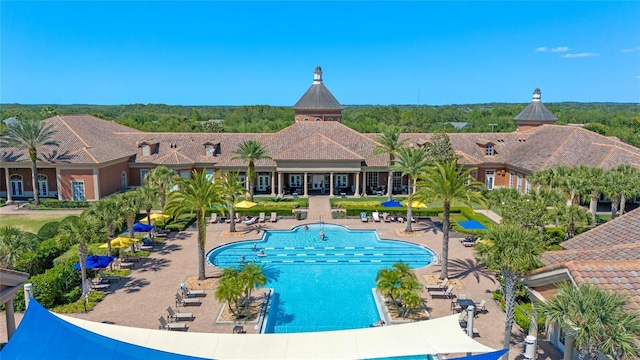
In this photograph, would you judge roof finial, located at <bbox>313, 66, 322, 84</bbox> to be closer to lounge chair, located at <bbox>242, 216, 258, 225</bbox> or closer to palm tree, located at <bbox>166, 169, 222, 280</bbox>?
lounge chair, located at <bbox>242, 216, 258, 225</bbox>

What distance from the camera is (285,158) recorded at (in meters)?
47.0

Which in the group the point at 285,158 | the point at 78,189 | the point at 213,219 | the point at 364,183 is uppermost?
the point at 285,158

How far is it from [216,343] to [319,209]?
96.8 feet

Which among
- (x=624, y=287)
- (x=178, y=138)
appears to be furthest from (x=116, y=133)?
(x=624, y=287)

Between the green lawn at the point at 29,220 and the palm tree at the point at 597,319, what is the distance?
118 ft

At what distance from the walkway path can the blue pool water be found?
208cm

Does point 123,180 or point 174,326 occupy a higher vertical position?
point 123,180

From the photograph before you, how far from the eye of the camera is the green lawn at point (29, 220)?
1446 inches

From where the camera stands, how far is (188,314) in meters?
20.2

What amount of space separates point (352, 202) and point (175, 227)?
52.2ft

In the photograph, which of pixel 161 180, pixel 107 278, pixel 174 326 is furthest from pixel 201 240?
pixel 161 180

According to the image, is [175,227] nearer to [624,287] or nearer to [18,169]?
[18,169]

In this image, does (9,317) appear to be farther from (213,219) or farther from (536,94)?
(536,94)

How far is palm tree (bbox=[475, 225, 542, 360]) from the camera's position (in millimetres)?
15312
